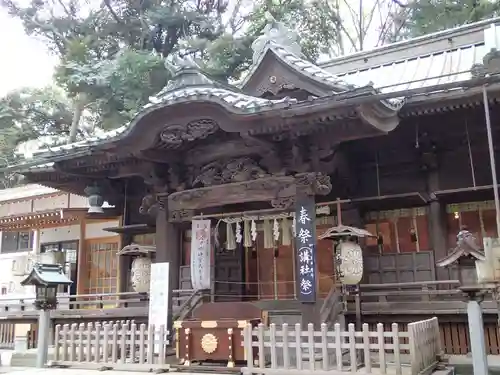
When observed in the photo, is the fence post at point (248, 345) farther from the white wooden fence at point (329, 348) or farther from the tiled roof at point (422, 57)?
the tiled roof at point (422, 57)

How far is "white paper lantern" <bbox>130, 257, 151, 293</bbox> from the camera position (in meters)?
10.6

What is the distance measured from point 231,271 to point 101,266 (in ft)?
18.5

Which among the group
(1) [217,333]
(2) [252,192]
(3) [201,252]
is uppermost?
(2) [252,192]

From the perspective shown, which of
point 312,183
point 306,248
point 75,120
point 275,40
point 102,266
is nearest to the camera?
point 306,248

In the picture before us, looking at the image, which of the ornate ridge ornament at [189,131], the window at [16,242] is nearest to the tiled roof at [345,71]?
the ornate ridge ornament at [189,131]

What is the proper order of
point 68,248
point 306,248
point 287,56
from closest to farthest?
point 306,248
point 287,56
point 68,248

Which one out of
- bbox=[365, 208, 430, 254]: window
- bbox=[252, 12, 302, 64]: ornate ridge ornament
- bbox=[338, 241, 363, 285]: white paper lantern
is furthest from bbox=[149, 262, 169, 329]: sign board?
bbox=[252, 12, 302, 64]: ornate ridge ornament

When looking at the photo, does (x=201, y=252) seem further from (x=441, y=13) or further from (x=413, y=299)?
(x=441, y=13)

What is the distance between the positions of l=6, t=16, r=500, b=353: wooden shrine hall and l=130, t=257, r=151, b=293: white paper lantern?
5cm

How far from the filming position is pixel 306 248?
853 cm

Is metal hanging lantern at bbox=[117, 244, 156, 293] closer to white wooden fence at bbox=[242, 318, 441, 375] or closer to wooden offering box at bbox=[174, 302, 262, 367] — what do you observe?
wooden offering box at bbox=[174, 302, 262, 367]

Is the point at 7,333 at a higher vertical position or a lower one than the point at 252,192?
lower

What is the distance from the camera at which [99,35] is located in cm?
2447

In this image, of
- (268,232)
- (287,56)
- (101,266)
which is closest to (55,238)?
(101,266)
